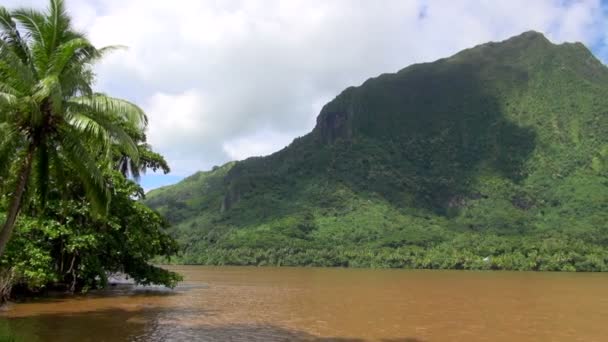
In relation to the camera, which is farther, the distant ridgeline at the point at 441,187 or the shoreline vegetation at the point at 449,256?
the distant ridgeline at the point at 441,187

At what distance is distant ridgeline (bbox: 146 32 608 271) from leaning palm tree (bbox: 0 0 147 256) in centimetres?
8886

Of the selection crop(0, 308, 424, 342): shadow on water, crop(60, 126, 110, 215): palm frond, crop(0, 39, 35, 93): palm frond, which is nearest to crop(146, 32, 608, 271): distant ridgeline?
crop(0, 308, 424, 342): shadow on water

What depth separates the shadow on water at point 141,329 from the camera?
17406mm

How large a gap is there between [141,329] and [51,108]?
9.07 m

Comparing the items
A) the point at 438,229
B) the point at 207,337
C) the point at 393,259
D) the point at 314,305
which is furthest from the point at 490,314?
the point at 438,229

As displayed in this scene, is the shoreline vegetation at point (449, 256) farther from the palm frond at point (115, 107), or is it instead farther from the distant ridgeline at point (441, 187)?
the palm frond at point (115, 107)

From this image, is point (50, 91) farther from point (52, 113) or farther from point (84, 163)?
point (84, 163)

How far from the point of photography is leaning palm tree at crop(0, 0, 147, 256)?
13.6m

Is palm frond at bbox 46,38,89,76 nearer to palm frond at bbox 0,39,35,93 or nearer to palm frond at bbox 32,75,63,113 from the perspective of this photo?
palm frond at bbox 0,39,35,93

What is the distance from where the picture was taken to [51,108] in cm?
1390

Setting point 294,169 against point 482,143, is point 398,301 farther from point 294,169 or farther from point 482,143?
point 482,143

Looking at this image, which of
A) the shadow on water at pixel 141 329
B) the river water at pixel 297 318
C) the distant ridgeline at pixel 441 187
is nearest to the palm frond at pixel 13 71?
the river water at pixel 297 318

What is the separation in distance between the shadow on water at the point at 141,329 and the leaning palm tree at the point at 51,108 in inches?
193

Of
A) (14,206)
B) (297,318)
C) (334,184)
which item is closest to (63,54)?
(14,206)
